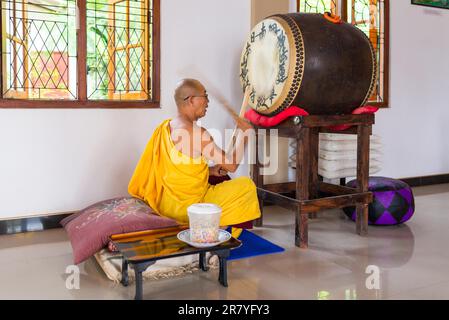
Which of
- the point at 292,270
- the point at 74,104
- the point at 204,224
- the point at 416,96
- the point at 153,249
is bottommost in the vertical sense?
the point at 292,270

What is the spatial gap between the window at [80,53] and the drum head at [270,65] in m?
0.89

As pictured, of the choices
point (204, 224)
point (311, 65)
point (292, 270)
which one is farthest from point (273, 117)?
point (204, 224)

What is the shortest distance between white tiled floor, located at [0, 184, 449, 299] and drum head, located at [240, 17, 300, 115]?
999 millimetres

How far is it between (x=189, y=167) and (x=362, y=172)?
1360 millimetres

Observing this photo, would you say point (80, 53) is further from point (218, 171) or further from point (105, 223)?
point (105, 223)

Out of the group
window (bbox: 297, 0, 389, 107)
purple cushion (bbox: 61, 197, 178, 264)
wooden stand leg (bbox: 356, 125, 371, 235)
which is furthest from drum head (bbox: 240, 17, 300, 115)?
window (bbox: 297, 0, 389, 107)

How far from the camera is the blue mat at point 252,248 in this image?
322cm

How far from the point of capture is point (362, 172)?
3.75 metres

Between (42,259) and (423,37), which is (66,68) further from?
(423,37)

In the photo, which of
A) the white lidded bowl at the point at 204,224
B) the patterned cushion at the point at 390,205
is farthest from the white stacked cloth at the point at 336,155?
the white lidded bowl at the point at 204,224

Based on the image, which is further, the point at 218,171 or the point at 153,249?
the point at 218,171

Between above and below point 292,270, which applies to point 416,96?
above

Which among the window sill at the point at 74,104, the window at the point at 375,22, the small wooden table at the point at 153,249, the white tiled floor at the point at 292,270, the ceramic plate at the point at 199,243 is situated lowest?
the white tiled floor at the point at 292,270

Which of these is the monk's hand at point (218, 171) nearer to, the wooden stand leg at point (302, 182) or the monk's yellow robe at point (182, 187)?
the monk's yellow robe at point (182, 187)
